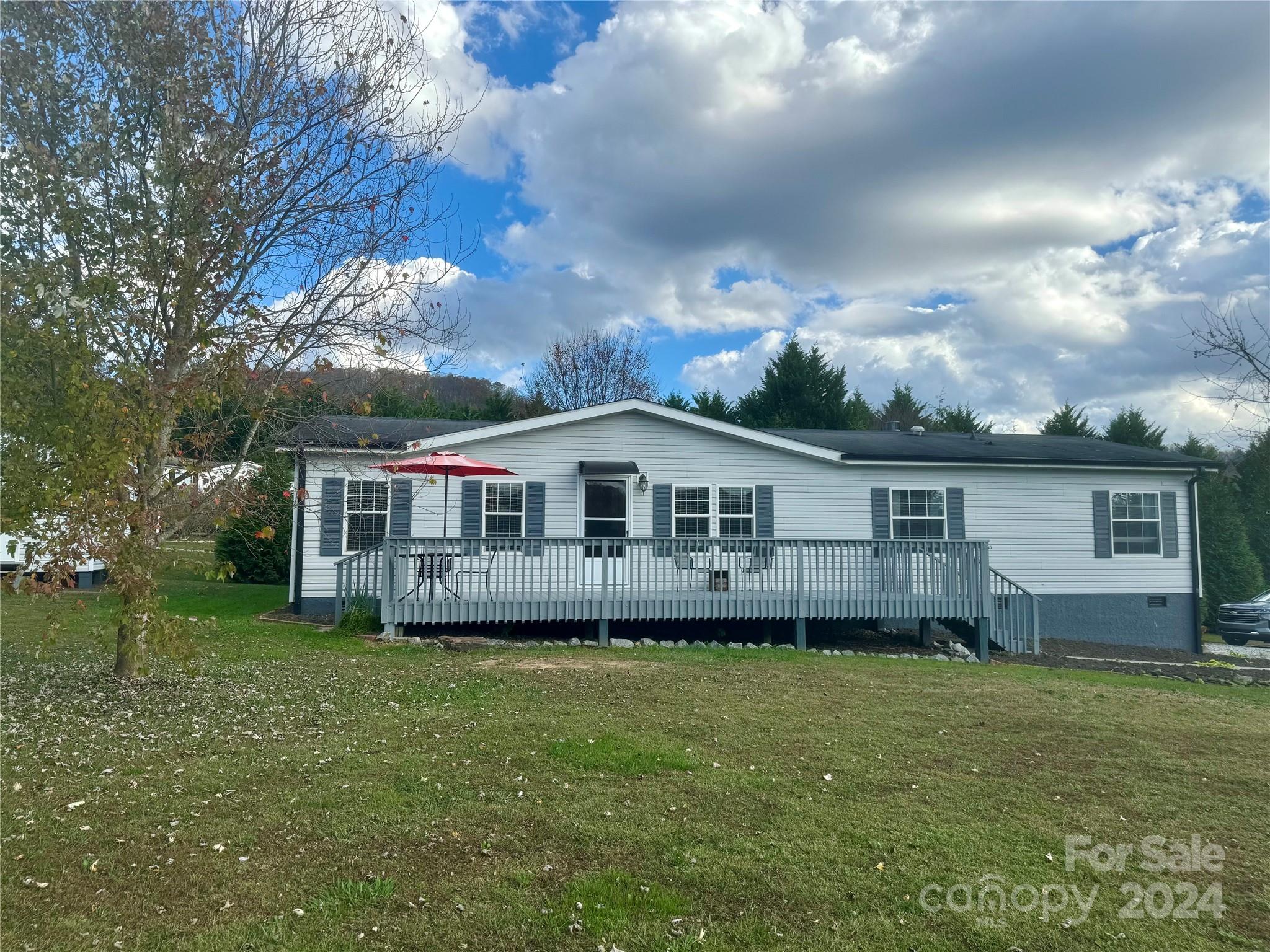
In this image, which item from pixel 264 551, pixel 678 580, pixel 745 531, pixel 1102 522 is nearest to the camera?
pixel 678 580

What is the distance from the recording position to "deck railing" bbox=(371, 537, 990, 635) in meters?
11.9

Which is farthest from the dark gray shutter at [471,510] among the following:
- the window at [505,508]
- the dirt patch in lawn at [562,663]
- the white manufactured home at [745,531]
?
the dirt patch in lawn at [562,663]

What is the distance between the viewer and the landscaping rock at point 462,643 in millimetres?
11031

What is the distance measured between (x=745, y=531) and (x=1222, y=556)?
46.7 feet

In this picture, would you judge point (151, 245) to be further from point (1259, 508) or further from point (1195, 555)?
point (1259, 508)

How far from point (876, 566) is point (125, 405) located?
1055 centimetres

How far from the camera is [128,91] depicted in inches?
287

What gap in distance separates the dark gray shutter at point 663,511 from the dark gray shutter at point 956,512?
5.30m

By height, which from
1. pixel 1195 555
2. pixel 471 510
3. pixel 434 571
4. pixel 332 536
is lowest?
pixel 434 571

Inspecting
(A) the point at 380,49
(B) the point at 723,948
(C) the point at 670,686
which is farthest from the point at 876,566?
(B) the point at 723,948

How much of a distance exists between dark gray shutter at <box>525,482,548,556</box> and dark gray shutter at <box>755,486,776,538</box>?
12.0 feet

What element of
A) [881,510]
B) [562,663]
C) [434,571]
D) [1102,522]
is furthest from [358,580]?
[1102,522]

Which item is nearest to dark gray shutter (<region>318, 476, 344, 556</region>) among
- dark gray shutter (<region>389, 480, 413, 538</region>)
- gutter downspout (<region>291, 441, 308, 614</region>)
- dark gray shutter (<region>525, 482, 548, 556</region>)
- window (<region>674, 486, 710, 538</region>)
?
gutter downspout (<region>291, 441, 308, 614</region>)

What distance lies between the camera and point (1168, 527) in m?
16.5
